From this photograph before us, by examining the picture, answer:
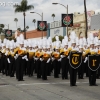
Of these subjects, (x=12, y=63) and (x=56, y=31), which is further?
(x=56, y=31)

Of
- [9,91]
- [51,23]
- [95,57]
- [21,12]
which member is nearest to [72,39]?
[95,57]

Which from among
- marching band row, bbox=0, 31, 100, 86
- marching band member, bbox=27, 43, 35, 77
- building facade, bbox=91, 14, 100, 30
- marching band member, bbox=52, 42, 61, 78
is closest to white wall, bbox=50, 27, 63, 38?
building facade, bbox=91, 14, 100, 30

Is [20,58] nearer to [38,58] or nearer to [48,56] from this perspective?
[48,56]

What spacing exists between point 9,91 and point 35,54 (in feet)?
20.7

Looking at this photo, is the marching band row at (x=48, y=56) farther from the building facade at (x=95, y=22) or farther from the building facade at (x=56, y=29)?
the building facade at (x=56, y=29)

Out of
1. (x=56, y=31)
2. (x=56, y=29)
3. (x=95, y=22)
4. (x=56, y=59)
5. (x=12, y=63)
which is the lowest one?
(x=12, y=63)

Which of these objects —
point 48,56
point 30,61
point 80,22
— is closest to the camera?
point 48,56

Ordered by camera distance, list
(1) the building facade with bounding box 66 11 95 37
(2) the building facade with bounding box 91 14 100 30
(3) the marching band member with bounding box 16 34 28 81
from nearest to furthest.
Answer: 1. (3) the marching band member with bounding box 16 34 28 81
2. (2) the building facade with bounding box 91 14 100 30
3. (1) the building facade with bounding box 66 11 95 37

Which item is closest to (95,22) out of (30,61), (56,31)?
(56,31)

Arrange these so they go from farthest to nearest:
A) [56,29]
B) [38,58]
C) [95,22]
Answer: [56,29] < [95,22] < [38,58]

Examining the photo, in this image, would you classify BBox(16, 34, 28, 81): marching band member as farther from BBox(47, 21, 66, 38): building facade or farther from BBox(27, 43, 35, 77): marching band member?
BBox(47, 21, 66, 38): building facade

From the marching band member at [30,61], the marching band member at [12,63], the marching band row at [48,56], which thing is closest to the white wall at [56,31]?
the marching band row at [48,56]

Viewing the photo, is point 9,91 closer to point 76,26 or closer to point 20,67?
point 20,67

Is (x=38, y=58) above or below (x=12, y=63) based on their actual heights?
above
